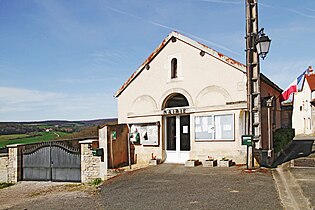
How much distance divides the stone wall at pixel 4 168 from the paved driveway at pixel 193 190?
9.46 meters

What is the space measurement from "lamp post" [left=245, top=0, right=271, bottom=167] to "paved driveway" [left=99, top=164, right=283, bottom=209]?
145 cm

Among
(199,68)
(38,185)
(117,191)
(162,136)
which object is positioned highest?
(199,68)

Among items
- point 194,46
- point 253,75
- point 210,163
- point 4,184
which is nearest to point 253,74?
point 253,75

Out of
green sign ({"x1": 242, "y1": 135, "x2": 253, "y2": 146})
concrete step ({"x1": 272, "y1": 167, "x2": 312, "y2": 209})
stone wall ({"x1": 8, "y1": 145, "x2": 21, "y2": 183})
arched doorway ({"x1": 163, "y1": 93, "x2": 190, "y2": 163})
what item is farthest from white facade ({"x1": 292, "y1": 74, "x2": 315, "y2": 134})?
stone wall ({"x1": 8, "y1": 145, "x2": 21, "y2": 183})

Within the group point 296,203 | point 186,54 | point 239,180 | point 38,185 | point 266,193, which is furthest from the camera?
point 38,185

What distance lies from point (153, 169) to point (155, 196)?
4418mm

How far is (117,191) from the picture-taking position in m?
10.0

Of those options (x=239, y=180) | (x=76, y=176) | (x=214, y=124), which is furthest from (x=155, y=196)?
(x=76, y=176)

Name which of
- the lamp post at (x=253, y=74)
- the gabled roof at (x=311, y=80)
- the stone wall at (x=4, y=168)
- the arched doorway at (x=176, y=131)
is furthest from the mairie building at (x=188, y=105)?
the gabled roof at (x=311, y=80)

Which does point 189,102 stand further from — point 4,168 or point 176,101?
point 4,168

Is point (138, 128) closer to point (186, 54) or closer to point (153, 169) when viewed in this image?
point (153, 169)

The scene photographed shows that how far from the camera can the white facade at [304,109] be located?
109 feet

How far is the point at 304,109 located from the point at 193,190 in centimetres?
3083

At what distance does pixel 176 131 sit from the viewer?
14672mm
